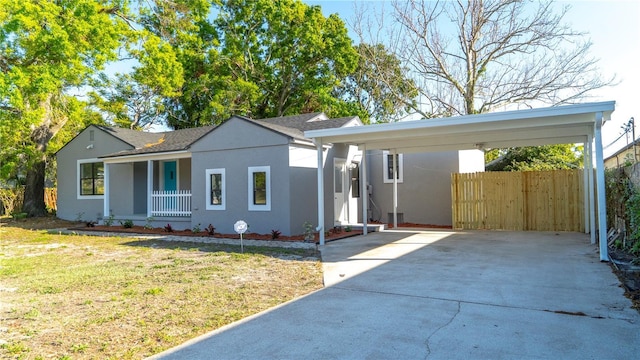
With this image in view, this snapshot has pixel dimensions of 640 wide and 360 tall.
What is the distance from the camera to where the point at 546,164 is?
18047mm

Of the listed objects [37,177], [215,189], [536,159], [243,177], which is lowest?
[215,189]

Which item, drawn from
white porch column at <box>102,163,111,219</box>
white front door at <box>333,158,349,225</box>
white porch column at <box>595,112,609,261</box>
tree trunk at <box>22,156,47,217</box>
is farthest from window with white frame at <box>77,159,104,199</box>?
white porch column at <box>595,112,609,261</box>

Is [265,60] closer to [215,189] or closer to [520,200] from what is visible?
[215,189]

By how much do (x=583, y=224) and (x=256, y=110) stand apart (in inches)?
770

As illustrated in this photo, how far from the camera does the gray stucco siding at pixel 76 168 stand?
17.2m

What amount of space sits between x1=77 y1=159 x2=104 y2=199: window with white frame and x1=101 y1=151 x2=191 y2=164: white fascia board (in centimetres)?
135

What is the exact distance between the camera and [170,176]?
16.7 meters

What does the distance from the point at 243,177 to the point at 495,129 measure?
22.2ft

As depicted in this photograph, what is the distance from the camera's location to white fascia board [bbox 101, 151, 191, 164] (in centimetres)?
1410

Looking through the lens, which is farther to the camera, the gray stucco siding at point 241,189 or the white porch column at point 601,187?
the gray stucco siding at point 241,189

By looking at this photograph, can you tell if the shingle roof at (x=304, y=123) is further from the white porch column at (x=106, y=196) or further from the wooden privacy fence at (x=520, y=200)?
the white porch column at (x=106, y=196)

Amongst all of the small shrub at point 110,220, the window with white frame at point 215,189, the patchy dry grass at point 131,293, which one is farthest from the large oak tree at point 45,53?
the window with white frame at point 215,189

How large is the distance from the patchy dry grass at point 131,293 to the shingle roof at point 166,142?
5.54 meters

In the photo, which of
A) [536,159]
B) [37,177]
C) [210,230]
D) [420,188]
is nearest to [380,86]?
[536,159]
